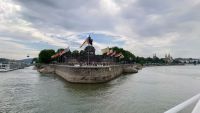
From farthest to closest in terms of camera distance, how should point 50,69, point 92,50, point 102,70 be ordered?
point 92,50 < point 50,69 < point 102,70

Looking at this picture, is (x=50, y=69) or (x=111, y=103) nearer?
(x=111, y=103)

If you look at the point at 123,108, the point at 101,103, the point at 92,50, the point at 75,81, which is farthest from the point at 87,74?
the point at 92,50

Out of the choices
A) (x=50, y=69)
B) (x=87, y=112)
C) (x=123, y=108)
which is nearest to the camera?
(x=87, y=112)

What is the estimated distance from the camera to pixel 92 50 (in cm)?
9081

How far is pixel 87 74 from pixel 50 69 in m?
46.4

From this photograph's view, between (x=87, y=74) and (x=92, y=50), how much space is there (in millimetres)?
57816

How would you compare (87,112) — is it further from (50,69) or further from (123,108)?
(50,69)

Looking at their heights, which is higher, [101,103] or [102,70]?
[102,70]

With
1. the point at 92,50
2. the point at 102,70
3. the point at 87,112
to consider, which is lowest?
the point at 87,112

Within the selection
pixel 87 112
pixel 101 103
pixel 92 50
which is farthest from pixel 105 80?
pixel 92 50

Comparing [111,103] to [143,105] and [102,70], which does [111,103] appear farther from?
[102,70]

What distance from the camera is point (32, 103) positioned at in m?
18.2

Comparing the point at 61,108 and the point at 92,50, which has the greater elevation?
the point at 92,50

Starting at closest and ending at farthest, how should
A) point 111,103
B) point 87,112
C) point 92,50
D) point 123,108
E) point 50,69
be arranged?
1. point 87,112
2. point 123,108
3. point 111,103
4. point 50,69
5. point 92,50
